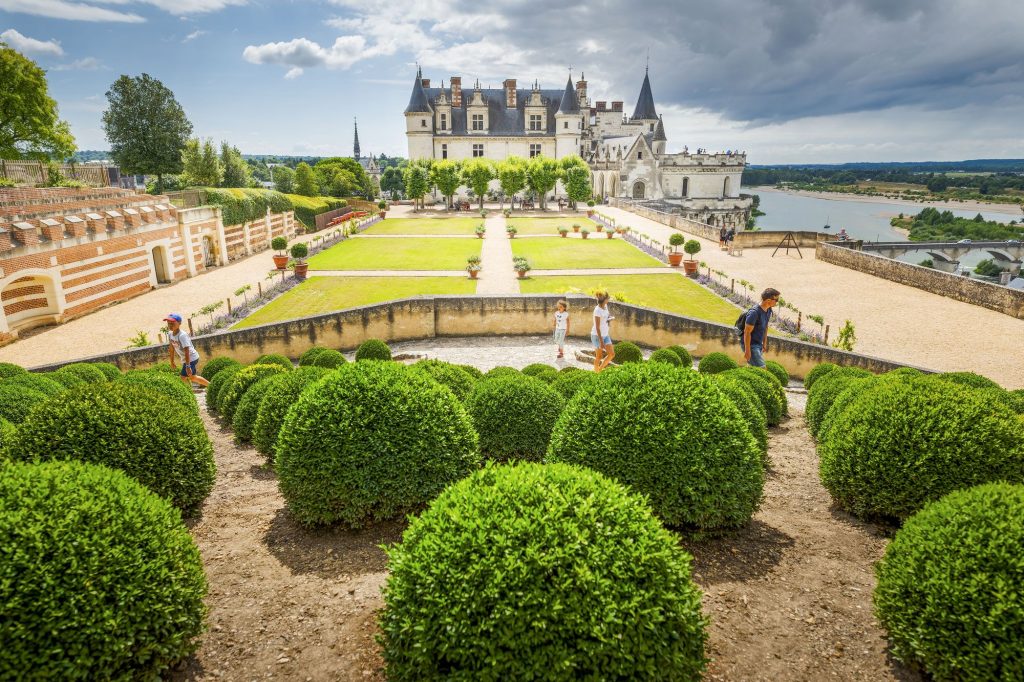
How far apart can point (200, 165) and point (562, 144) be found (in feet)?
148

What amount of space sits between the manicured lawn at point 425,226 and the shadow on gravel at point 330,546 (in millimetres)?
38472

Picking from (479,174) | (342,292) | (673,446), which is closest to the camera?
(673,446)

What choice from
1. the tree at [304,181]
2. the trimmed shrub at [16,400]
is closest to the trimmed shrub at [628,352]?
the trimmed shrub at [16,400]

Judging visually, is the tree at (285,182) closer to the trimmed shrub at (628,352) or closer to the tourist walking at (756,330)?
the trimmed shrub at (628,352)

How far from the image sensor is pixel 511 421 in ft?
22.5

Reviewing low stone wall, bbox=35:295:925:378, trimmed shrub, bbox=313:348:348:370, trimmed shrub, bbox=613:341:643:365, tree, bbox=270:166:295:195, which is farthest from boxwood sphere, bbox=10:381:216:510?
tree, bbox=270:166:295:195

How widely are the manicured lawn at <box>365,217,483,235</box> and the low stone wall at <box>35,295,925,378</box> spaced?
25.7 m

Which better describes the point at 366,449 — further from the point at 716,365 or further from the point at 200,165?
the point at 200,165

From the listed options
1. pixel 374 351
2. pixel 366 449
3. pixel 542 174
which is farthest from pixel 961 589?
pixel 542 174

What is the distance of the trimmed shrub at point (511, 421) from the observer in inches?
269

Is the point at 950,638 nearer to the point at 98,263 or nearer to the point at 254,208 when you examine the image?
the point at 98,263

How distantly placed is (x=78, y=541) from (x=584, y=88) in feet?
291

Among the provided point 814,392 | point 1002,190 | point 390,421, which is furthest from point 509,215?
point 1002,190

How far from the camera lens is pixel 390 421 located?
5363mm
